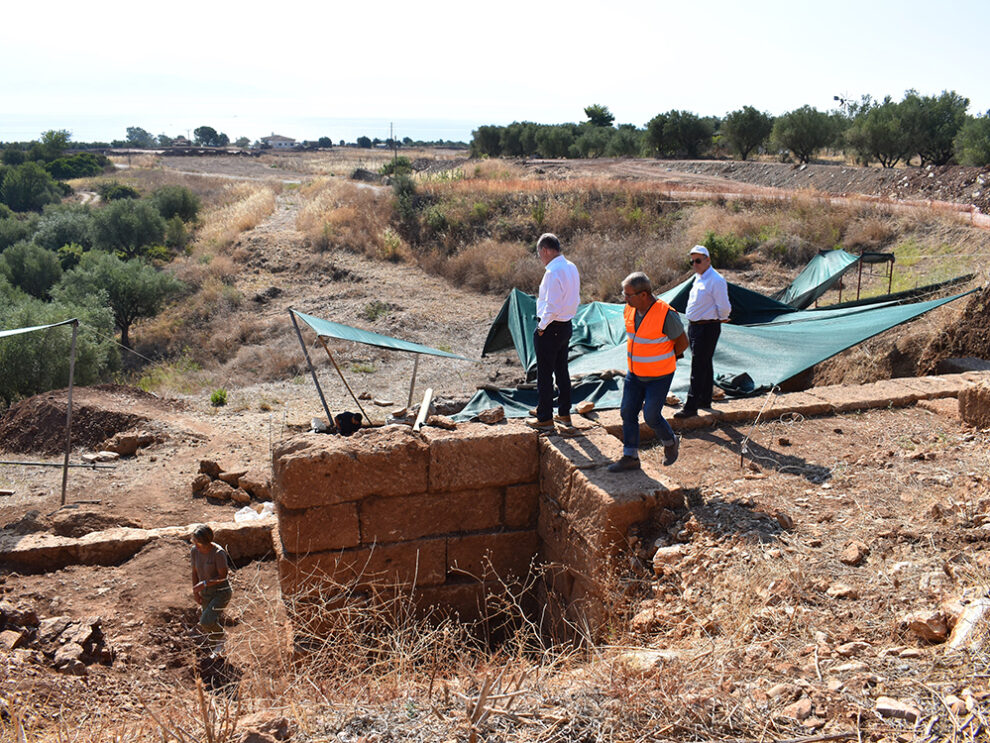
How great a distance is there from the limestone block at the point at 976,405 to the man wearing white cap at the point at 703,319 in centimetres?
219

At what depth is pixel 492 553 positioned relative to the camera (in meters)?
5.82

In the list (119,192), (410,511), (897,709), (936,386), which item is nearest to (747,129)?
(936,386)

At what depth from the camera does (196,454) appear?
31.6 ft

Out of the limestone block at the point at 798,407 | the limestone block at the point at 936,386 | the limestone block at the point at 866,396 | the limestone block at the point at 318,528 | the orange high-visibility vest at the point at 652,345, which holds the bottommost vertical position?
the limestone block at the point at 318,528

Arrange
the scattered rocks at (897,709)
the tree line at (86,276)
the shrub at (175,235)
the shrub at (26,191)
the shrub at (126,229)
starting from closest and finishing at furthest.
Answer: the scattered rocks at (897,709), the tree line at (86,276), the shrub at (126,229), the shrub at (175,235), the shrub at (26,191)

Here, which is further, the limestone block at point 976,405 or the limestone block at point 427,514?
the limestone block at point 976,405

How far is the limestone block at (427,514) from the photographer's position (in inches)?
217

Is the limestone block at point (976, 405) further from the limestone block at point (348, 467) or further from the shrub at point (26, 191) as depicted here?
the shrub at point (26, 191)

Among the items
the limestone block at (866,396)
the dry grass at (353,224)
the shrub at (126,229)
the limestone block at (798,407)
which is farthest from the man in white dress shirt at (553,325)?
the shrub at (126,229)

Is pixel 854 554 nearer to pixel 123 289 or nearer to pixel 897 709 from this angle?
pixel 897 709

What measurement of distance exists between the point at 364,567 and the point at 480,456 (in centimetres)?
120

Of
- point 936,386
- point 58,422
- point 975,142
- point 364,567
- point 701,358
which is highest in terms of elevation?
point 975,142

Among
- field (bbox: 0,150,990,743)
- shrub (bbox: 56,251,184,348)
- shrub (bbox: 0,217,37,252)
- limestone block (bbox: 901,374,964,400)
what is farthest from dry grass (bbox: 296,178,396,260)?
limestone block (bbox: 901,374,964,400)

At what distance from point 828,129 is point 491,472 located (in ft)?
107
